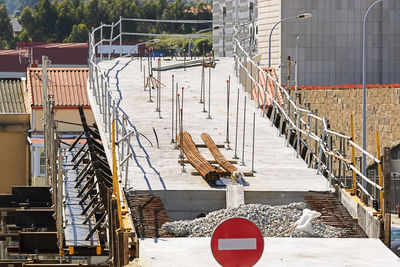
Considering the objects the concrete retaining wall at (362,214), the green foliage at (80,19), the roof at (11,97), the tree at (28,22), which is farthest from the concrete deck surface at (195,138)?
the tree at (28,22)

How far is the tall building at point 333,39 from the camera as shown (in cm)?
4878

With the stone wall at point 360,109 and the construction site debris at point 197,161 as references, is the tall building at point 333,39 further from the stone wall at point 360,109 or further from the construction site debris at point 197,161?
the construction site debris at point 197,161

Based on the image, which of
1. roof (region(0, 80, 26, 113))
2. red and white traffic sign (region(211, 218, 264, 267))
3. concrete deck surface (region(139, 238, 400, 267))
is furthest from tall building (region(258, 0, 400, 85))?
red and white traffic sign (region(211, 218, 264, 267))

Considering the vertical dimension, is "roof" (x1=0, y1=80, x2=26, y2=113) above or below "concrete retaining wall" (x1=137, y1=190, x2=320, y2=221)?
above

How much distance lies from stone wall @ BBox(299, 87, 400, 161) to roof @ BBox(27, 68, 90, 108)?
33.6ft

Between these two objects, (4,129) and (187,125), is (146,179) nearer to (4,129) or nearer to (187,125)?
(187,125)

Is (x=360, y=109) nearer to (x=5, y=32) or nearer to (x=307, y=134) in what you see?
(x=307, y=134)

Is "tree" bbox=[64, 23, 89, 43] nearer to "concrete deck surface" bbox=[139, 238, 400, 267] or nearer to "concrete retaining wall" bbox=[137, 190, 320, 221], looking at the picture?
"concrete retaining wall" bbox=[137, 190, 320, 221]

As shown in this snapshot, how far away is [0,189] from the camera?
43.9m

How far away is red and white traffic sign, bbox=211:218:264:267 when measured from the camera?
1083 centimetres

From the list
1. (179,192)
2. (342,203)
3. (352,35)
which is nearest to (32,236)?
(179,192)

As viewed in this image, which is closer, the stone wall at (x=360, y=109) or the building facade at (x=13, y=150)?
the stone wall at (x=360, y=109)

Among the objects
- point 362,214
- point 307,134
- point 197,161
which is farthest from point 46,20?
point 362,214

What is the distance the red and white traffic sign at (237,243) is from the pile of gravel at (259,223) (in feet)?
19.9
